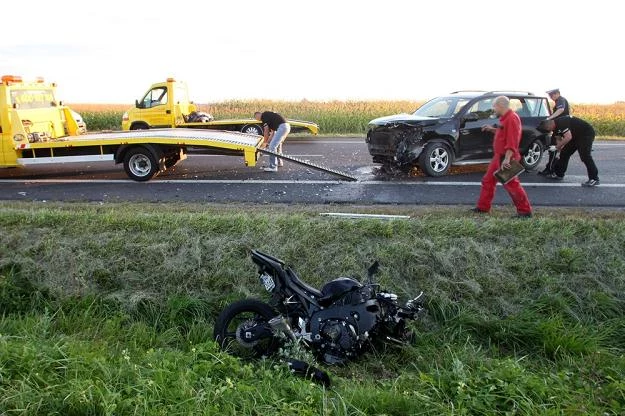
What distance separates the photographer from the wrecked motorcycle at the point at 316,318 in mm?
4605

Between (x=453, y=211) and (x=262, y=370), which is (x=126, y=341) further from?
(x=453, y=211)

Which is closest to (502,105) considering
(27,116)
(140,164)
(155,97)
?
(140,164)

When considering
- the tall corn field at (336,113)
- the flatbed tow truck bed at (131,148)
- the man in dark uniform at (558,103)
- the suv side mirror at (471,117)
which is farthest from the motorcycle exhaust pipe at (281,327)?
the tall corn field at (336,113)

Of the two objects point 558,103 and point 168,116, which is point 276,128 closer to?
point 168,116

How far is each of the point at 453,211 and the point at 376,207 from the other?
3.94 ft

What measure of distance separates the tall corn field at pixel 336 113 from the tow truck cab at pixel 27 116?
34.3 feet

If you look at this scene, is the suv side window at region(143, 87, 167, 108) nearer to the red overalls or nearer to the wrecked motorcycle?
the red overalls

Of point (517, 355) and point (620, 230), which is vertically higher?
point (620, 230)

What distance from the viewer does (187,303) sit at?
19.4 feet

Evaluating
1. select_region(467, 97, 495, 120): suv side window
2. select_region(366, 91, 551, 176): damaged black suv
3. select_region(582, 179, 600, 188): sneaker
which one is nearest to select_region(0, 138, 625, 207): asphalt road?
select_region(582, 179, 600, 188): sneaker

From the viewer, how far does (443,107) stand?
1137cm

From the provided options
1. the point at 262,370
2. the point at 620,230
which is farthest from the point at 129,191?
the point at 620,230

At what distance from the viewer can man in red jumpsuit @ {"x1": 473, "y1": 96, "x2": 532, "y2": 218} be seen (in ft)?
24.4

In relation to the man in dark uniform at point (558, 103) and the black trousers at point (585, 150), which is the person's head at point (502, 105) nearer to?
the black trousers at point (585, 150)
